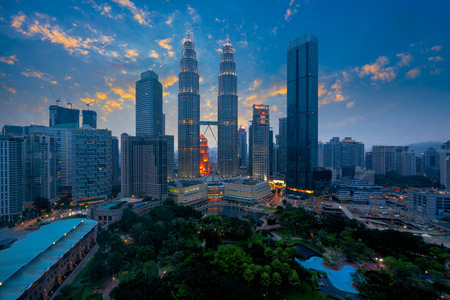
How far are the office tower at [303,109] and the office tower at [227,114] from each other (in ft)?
93.2

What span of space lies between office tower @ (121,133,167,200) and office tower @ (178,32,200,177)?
1228 inches

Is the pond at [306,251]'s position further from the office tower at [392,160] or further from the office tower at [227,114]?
the office tower at [392,160]

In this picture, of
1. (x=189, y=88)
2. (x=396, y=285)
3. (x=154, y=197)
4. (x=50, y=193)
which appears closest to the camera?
(x=396, y=285)

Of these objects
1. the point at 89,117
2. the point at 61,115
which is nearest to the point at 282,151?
the point at 89,117

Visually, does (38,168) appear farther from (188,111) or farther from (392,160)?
(392,160)

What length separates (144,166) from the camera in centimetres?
6675

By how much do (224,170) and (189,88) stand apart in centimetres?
4293

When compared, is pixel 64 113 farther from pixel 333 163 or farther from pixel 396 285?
pixel 333 163

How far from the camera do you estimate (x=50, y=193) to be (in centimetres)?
5759

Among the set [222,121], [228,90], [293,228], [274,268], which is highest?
[228,90]

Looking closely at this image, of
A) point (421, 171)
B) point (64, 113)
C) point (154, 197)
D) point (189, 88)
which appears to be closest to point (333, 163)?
point (421, 171)

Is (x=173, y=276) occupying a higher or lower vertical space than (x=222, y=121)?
lower

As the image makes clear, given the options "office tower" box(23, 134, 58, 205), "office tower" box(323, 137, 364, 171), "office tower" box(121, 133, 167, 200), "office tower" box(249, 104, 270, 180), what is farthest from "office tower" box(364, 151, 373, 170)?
"office tower" box(23, 134, 58, 205)

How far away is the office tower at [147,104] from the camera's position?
281 ft
